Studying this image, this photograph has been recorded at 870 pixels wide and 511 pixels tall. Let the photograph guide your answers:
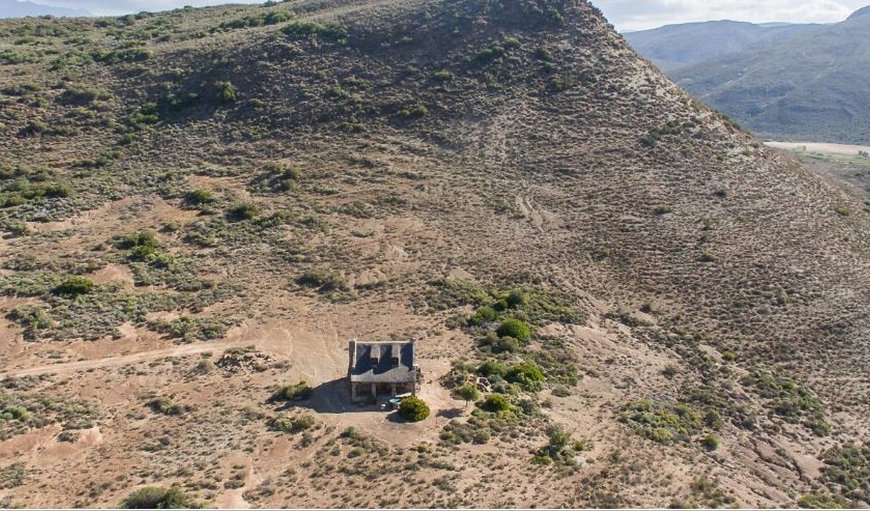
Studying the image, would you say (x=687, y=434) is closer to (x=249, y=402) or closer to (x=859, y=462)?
(x=859, y=462)

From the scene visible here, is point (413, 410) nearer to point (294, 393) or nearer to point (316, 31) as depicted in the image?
point (294, 393)

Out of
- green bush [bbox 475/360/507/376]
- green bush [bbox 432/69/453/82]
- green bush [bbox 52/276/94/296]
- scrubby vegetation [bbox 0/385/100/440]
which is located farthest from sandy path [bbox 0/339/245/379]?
green bush [bbox 432/69/453/82]

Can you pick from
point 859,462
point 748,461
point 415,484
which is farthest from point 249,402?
point 859,462

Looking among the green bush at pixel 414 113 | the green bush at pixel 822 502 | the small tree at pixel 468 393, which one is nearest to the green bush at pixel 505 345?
the small tree at pixel 468 393

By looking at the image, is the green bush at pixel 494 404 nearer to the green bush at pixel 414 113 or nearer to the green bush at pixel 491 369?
the green bush at pixel 491 369

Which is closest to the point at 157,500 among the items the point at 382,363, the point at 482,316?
the point at 382,363

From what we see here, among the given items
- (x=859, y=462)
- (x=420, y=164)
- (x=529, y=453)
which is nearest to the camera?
(x=529, y=453)
